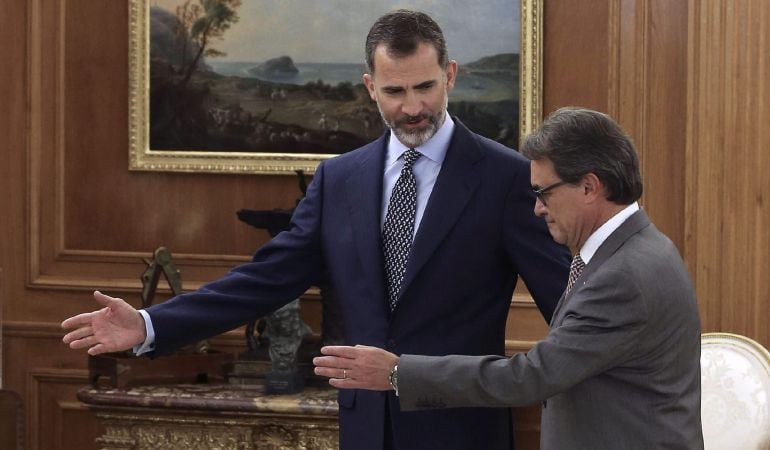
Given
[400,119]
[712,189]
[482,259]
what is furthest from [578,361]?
[712,189]

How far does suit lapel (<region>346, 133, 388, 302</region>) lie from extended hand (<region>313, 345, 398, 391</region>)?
53 cm

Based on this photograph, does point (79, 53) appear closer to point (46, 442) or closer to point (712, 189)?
point (46, 442)

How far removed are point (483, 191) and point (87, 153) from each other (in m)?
2.85

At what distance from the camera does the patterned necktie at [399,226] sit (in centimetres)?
315

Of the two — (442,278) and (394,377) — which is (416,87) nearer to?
(442,278)

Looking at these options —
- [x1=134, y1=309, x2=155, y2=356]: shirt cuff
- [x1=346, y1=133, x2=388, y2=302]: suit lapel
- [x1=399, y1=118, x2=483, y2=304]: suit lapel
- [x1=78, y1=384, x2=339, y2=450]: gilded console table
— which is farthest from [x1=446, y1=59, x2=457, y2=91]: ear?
[x1=78, y1=384, x2=339, y2=450]: gilded console table

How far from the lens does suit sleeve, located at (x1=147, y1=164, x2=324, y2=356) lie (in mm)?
3322

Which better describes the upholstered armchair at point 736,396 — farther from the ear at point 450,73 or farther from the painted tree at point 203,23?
the painted tree at point 203,23

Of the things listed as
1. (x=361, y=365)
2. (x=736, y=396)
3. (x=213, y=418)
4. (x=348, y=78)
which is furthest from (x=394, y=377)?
(x=348, y=78)

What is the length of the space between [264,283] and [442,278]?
553mm

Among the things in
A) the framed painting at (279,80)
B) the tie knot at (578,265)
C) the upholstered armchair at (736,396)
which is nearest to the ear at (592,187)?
the tie knot at (578,265)

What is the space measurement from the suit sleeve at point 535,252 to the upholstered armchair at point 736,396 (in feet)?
4.93

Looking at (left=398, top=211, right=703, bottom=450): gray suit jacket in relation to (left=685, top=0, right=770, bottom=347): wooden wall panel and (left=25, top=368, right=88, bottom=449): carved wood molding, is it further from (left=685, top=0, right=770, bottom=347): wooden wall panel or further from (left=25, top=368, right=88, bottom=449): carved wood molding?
(left=25, top=368, right=88, bottom=449): carved wood molding

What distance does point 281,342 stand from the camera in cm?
480
